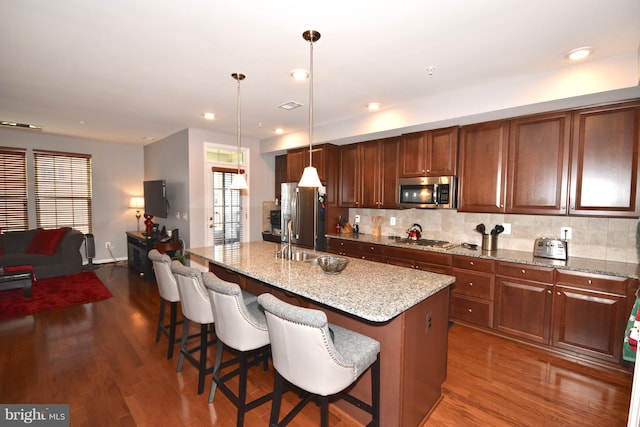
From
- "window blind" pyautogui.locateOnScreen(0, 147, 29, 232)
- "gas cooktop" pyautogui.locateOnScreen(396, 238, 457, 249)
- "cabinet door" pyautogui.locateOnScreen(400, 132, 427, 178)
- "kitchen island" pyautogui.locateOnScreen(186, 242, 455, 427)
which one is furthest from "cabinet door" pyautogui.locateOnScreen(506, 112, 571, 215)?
"window blind" pyautogui.locateOnScreen(0, 147, 29, 232)

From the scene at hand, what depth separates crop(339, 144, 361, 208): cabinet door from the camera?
183 inches

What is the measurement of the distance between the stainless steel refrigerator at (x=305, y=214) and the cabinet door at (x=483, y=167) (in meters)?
2.12

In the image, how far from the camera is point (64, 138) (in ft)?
19.5

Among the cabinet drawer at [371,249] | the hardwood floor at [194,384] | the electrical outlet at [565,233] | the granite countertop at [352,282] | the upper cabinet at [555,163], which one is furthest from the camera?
the cabinet drawer at [371,249]

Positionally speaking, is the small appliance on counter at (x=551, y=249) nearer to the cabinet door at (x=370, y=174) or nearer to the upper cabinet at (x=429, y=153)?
the upper cabinet at (x=429, y=153)

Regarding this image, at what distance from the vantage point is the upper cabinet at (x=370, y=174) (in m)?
4.21

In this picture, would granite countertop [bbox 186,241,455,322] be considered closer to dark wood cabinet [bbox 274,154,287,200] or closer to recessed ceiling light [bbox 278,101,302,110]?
recessed ceiling light [bbox 278,101,302,110]

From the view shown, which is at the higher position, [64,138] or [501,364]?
[64,138]

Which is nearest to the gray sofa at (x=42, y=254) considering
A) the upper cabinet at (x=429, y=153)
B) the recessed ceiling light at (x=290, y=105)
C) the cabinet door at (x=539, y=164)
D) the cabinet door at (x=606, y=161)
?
the recessed ceiling light at (x=290, y=105)

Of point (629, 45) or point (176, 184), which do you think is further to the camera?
point (176, 184)

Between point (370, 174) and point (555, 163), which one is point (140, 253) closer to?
point (370, 174)

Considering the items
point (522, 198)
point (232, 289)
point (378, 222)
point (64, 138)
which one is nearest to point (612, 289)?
point (522, 198)

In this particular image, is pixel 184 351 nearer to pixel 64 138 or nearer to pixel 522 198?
pixel 522 198

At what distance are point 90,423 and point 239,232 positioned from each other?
390cm
